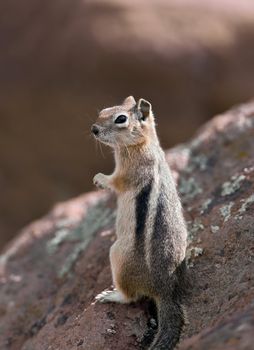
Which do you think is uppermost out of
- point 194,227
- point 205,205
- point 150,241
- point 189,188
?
point 189,188

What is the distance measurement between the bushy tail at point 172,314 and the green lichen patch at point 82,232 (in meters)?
2.58

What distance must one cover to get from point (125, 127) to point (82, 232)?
222cm

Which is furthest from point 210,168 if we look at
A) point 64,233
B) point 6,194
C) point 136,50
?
point 136,50

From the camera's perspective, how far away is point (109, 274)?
7.74 m

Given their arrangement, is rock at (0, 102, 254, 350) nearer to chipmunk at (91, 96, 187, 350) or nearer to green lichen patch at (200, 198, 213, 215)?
green lichen patch at (200, 198, 213, 215)

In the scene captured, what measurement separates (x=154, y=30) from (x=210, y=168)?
14.6m

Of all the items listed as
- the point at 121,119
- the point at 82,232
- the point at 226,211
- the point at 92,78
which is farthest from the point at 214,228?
the point at 92,78

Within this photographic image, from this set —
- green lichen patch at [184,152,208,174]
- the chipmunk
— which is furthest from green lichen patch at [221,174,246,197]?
green lichen patch at [184,152,208,174]

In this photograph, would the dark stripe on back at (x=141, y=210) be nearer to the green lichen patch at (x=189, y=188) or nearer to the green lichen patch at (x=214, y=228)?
the green lichen patch at (x=214, y=228)

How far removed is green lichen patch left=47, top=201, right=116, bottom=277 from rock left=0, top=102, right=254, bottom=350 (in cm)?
2

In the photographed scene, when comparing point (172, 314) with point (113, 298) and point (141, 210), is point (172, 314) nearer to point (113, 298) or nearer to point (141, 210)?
point (113, 298)

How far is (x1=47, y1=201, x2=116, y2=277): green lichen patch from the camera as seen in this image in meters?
9.12

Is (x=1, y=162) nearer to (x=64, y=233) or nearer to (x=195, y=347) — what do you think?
(x=64, y=233)

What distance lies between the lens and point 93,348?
639cm
